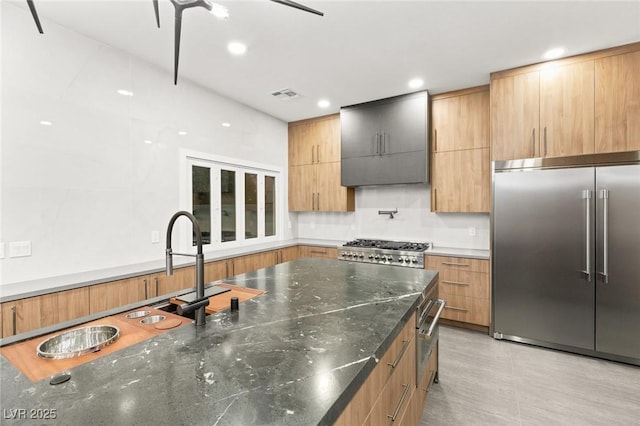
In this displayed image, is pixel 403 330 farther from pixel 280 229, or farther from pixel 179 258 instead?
pixel 280 229

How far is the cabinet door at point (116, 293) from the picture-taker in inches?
88.0

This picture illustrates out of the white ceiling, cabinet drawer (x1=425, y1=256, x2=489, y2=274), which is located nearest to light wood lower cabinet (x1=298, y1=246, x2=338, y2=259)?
cabinet drawer (x1=425, y1=256, x2=489, y2=274)

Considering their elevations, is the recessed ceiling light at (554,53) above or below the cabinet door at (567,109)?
above

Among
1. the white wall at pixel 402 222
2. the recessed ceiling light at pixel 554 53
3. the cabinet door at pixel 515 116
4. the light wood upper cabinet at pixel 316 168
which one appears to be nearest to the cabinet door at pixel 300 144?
the light wood upper cabinet at pixel 316 168

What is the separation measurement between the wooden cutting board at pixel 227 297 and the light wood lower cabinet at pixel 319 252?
257 cm

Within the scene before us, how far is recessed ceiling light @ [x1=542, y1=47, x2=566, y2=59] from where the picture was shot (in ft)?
8.98

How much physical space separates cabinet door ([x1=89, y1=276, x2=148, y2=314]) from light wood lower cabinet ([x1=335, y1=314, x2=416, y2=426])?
221 centimetres

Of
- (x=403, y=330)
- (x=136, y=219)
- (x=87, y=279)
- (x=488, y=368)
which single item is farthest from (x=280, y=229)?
(x=403, y=330)

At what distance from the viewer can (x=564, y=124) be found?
2904mm

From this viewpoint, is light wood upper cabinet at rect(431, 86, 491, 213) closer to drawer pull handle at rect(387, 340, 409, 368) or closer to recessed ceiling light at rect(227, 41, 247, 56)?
recessed ceiling light at rect(227, 41, 247, 56)

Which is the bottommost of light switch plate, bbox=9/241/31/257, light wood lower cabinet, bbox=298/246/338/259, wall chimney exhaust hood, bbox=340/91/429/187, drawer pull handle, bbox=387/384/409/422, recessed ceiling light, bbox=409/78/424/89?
drawer pull handle, bbox=387/384/409/422

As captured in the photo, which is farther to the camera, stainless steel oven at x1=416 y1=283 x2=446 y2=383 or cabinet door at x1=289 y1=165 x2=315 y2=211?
cabinet door at x1=289 y1=165 x2=315 y2=211

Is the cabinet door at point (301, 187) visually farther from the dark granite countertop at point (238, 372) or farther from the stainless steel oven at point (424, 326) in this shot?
the dark granite countertop at point (238, 372)

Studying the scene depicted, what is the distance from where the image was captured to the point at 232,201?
13.5ft
